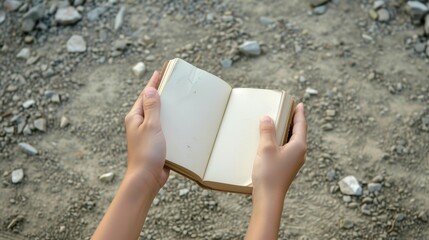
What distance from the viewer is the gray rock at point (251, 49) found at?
8.73 ft

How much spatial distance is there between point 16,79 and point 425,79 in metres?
1.84

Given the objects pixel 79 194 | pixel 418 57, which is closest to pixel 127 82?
pixel 79 194

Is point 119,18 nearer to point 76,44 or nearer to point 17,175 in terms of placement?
point 76,44

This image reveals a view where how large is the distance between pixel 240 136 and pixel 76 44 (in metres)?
1.31

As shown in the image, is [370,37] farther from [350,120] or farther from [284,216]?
[284,216]

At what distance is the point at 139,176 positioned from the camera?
5.34ft

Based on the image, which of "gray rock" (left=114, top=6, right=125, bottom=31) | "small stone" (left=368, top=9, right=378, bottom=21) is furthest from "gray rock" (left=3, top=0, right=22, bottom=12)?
"small stone" (left=368, top=9, right=378, bottom=21)

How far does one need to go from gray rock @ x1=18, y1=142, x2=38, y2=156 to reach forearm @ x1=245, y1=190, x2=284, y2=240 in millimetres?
1204

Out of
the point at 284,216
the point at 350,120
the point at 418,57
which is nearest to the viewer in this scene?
the point at 284,216

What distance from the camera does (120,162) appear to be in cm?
241

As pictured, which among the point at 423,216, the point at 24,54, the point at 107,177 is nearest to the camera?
the point at 423,216

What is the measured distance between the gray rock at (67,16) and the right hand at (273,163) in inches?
58.0

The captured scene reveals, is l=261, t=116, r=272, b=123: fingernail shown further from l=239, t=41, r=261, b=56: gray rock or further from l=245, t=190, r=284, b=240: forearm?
l=239, t=41, r=261, b=56: gray rock

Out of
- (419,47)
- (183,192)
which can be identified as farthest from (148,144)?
(419,47)
